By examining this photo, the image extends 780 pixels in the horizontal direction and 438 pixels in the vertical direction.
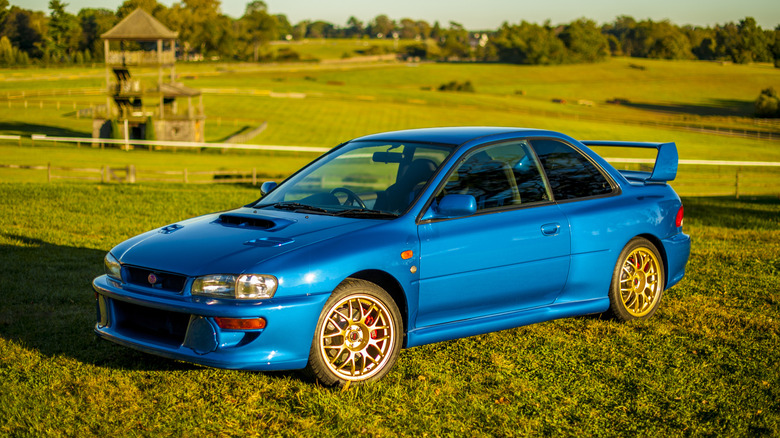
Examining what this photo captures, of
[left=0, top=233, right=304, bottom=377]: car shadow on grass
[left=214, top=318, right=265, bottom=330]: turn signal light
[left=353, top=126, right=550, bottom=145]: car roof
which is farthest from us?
[left=353, top=126, right=550, bottom=145]: car roof

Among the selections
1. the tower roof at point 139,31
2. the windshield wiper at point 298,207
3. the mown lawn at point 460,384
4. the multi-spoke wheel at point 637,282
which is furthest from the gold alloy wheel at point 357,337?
the tower roof at point 139,31

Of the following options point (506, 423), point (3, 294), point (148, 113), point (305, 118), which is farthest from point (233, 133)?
point (506, 423)

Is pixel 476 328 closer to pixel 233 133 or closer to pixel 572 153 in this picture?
pixel 572 153

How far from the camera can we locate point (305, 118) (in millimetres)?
76688

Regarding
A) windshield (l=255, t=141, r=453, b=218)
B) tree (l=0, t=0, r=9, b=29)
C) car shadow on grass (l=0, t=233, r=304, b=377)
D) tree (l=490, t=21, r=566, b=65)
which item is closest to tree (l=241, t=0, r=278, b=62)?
tree (l=490, t=21, r=566, b=65)

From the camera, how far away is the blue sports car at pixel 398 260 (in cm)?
473

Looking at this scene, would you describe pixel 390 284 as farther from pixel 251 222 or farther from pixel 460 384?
pixel 251 222

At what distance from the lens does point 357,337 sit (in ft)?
16.7

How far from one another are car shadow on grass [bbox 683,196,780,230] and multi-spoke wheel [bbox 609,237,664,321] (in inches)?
325

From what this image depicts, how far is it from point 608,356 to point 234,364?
2.78 metres

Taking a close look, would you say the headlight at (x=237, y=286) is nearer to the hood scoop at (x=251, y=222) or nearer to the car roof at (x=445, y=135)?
the hood scoop at (x=251, y=222)

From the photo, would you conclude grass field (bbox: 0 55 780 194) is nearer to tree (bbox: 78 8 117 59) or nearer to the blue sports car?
tree (bbox: 78 8 117 59)

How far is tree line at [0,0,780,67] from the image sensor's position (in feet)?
264

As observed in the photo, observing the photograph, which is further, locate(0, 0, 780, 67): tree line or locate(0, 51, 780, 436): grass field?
locate(0, 0, 780, 67): tree line
